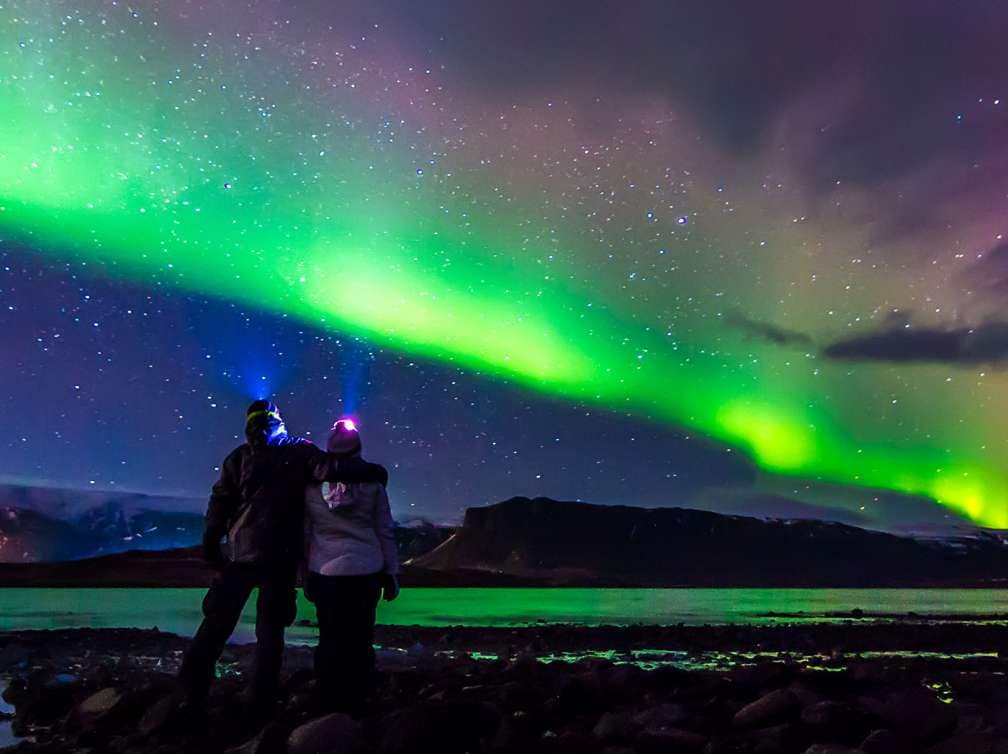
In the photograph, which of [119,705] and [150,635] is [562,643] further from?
[119,705]

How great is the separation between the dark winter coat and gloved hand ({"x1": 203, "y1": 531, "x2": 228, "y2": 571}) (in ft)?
0.05

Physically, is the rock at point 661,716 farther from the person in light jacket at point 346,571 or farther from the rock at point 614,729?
the person in light jacket at point 346,571

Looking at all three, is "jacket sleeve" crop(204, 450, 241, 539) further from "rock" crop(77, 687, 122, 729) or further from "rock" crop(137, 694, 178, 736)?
"rock" crop(77, 687, 122, 729)

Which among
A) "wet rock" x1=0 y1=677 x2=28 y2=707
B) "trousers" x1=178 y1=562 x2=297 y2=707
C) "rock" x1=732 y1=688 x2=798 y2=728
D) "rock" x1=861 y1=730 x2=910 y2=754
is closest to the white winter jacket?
"trousers" x1=178 y1=562 x2=297 y2=707

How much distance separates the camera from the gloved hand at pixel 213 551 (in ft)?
20.3

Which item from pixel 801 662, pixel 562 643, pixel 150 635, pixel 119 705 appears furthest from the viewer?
pixel 150 635

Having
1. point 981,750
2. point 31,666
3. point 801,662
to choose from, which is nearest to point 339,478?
point 981,750

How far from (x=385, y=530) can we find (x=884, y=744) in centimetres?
377

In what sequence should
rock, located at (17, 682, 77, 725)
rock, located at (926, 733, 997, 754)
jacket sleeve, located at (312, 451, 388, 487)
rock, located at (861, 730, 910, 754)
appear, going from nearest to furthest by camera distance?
1. rock, located at (926, 733, 997, 754)
2. rock, located at (861, 730, 910, 754)
3. jacket sleeve, located at (312, 451, 388, 487)
4. rock, located at (17, 682, 77, 725)

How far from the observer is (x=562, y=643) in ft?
75.4

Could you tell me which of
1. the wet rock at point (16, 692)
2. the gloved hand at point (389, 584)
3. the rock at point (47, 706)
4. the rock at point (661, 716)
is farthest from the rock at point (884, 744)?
the wet rock at point (16, 692)

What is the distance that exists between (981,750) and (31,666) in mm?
15045

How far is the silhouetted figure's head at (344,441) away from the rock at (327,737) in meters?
1.92

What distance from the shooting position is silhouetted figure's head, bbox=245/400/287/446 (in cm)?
654
